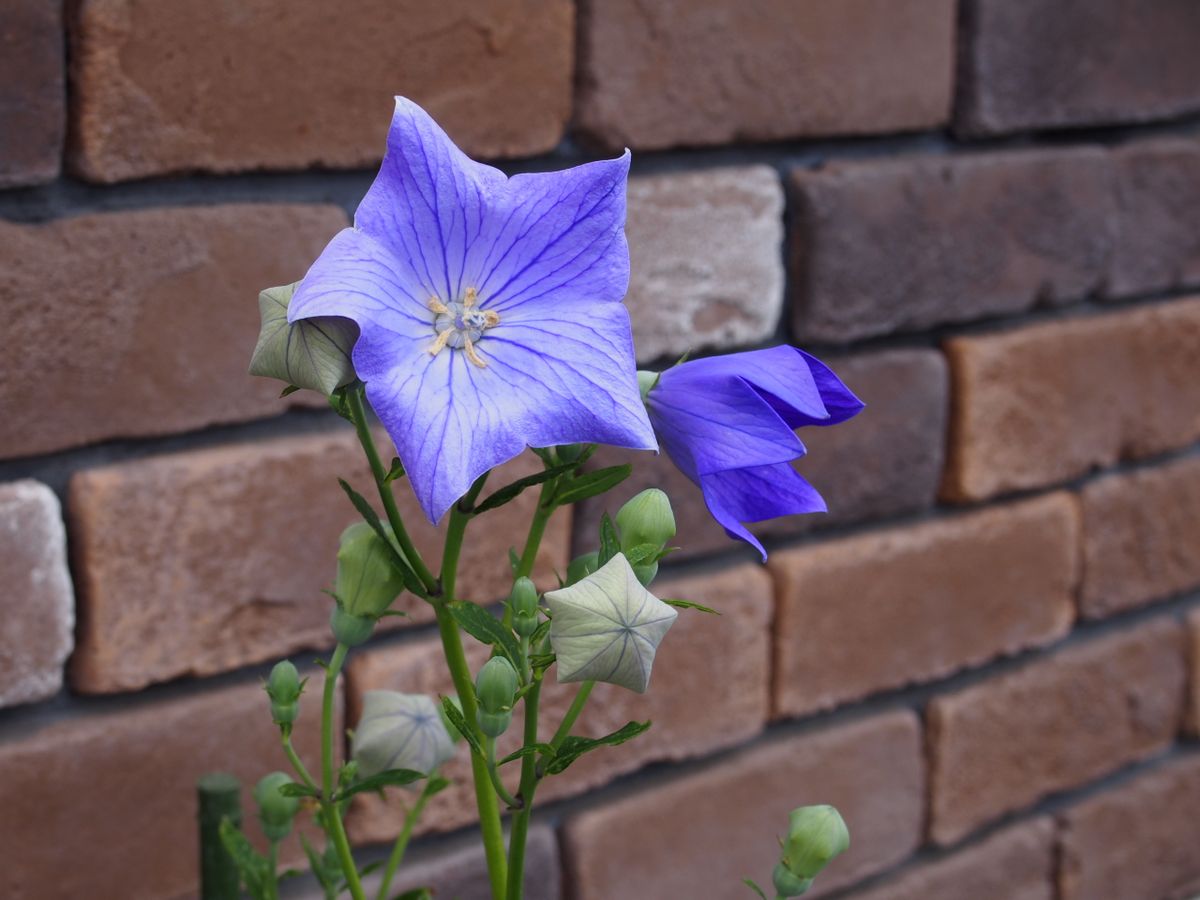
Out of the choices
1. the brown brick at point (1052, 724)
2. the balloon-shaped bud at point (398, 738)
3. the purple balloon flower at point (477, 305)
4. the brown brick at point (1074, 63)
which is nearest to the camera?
the purple balloon flower at point (477, 305)

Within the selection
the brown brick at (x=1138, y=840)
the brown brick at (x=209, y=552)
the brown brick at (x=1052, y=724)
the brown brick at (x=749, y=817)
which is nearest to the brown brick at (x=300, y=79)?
the brown brick at (x=209, y=552)

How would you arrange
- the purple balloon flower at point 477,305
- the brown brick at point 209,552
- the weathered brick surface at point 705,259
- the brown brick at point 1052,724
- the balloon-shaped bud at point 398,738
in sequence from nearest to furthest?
1. the purple balloon flower at point 477,305
2. the balloon-shaped bud at point 398,738
3. the brown brick at point 209,552
4. the weathered brick surface at point 705,259
5. the brown brick at point 1052,724

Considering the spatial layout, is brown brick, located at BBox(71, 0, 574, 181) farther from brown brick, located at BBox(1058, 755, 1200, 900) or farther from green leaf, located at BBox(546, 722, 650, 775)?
brown brick, located at BBox(1058, 755, 1200, 900)

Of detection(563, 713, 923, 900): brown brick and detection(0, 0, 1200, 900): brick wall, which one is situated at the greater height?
detection(0, 0, 1200, 900): brick wall

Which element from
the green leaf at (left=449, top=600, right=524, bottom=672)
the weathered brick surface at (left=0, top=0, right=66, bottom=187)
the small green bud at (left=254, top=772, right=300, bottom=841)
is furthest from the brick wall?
the green leaf at (left=449, top=600, right=524, bottom=672)

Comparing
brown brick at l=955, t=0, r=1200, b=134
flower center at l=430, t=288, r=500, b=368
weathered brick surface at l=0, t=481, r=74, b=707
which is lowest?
weathered brick surface at l=0, t=481, r=74, b=707

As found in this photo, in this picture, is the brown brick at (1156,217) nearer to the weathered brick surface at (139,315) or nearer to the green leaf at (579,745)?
the weathered brick surface at (139,315)

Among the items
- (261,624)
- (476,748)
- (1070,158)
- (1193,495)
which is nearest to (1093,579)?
(1193,495)

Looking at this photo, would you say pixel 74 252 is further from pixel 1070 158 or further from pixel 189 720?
pixel 1070 158
